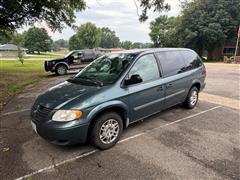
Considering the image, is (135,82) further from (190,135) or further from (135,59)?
(190,135)

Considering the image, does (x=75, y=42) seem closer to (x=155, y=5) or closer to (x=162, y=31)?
(x=162, y=31)

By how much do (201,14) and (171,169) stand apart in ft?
109

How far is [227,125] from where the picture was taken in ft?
12.9

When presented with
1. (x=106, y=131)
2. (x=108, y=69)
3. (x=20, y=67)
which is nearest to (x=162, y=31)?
(x=20, y=67)

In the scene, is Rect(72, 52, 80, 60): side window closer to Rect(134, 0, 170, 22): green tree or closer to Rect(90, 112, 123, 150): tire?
Rect(134, 0, 170, 22): green tree

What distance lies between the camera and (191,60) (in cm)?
480

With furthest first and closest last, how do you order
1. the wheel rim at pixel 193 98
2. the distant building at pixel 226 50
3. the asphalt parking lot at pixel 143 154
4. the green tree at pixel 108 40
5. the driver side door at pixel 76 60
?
the green tree at pixel 108 40, the distant building at pixel 226 50, the driver side door at pixel 76 60, the wheel rim at pixel 193 98, the asphalt parking lot at pixel 143 154

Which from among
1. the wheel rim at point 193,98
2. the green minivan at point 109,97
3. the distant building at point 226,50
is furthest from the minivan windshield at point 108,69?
the distant building at point 226,50

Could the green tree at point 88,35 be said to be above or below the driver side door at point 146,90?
above

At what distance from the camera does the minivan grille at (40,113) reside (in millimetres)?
2687

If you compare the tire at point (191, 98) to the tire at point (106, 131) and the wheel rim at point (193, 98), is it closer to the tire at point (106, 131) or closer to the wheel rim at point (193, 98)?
the wheel rim at point (193, 98)

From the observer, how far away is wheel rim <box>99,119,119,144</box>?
2.94 meters

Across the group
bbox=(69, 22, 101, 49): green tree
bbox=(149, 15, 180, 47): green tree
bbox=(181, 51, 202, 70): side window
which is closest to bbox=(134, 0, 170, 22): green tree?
bbox=(181, 51, 202, 70): side window

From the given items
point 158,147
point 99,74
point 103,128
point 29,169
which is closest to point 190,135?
point 158,147
